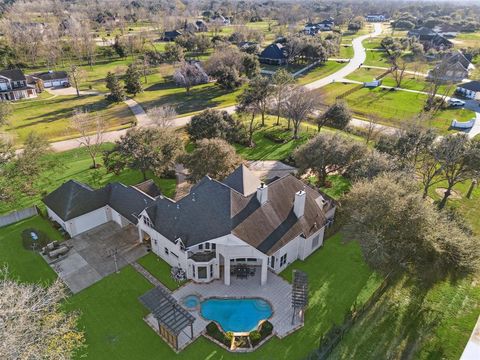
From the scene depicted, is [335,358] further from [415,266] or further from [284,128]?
[284,128]

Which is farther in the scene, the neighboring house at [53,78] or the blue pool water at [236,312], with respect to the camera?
the neighboring house at [53,78]

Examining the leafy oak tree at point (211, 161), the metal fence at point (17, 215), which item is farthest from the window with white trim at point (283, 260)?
the metal fence at point (17, 215)

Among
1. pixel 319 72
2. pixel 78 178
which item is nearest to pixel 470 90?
pixel 319 72

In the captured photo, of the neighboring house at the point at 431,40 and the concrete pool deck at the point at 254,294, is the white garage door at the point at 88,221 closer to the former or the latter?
the concrete pool deck at the point at 254,294

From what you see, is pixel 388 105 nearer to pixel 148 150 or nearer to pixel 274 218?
pixel 148 150

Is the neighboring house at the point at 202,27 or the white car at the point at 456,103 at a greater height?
the neighboring house at the point at 202,27

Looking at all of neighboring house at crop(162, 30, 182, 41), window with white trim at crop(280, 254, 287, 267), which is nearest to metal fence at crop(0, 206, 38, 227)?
window with white trim at crop(280, 254, 287, 267)
